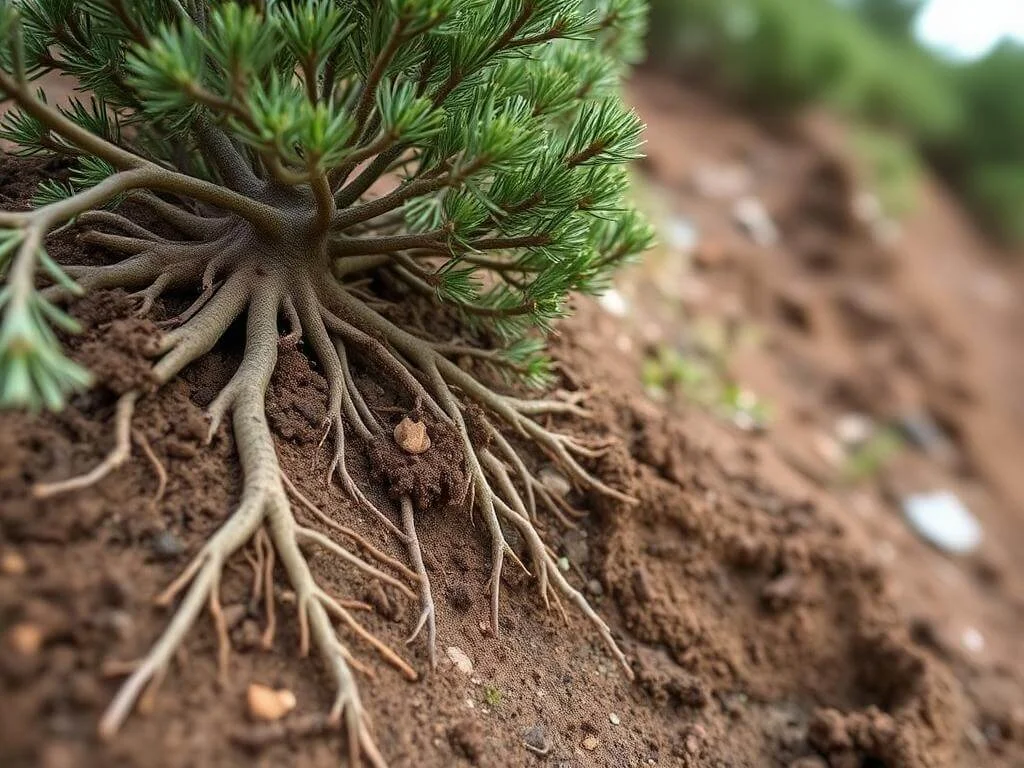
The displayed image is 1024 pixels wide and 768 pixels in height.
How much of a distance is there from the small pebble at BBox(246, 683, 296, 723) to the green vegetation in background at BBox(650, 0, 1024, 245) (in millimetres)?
6263

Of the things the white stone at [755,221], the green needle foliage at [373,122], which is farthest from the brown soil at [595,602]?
the white stone at [755,221]

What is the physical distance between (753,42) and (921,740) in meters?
5.67

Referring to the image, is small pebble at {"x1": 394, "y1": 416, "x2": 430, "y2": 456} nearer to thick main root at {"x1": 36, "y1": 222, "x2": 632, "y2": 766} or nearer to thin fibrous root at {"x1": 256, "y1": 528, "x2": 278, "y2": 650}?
thick main root at {"x1": 36, "y1": 222, "x2": 632, "y2": 766}

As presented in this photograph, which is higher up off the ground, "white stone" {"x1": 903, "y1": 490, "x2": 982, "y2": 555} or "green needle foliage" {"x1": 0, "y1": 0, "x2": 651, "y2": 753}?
"white stone" {"x1": 903, "y1": 490, "x2": 982, "y2": 555}

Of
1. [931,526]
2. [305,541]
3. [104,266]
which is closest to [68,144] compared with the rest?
[104,266]

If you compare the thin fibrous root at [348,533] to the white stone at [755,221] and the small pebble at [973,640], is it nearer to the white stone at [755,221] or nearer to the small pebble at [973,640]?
the small pebble at [973,640]

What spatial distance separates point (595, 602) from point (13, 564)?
126 centimetres

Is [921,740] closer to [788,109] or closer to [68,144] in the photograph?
[68,144]

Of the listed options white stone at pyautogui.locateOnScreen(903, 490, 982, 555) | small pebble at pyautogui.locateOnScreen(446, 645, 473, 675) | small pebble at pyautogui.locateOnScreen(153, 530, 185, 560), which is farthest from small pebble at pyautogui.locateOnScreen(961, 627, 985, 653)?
small pebble at pyautogui.locateOnScreen(153, 530, 185, 560)

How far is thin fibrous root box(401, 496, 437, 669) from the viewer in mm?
1609

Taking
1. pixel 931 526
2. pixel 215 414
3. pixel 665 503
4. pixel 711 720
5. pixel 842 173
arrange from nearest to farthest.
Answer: pixel 215 414 → pixel 711 720 → pixel 665 503 → pixel 931 526 → pixel 842 173

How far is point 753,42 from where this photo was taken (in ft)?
21.2

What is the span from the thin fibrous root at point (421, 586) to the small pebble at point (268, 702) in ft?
0.98

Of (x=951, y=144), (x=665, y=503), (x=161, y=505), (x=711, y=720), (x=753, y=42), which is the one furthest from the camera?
(x=951, y=144)
